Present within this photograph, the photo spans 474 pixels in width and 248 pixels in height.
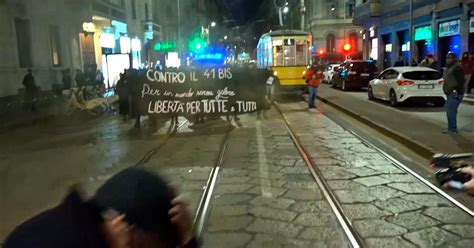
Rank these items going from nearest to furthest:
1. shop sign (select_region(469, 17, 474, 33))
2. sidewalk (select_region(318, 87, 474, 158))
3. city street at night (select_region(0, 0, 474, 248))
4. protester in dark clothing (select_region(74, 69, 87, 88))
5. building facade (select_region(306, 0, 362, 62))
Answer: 1. city street at night (select_region(0, 0, 474, 248))
2. sidewalk (select_region(318, 87, 474, 158))
3. shop sign (select_region(469, 17, 474, 33))
4. protester in dark clothing (select_region(74, 69, 87, 88))
5. building facade (select_region(306, 0, 362, 62))

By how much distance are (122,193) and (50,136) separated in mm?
12754

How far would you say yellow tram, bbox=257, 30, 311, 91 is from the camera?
24.6 meters

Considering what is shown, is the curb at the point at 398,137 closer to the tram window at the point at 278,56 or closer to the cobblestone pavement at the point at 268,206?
the cobblestone pavement at the point at 268,206

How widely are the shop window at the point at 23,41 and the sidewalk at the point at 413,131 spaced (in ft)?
47.3

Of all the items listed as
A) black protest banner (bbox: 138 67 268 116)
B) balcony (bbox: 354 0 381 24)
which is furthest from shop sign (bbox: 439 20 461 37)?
black protest banner (bbox: 138 67 268 116)

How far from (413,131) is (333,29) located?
56.2 meters

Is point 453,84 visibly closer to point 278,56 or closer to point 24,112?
point 278,56

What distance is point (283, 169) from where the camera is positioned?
27.9ft

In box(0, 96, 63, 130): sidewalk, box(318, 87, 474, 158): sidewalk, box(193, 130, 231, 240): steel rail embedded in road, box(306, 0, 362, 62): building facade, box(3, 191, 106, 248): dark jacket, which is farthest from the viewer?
box(306, 0, 362, 62): building facade

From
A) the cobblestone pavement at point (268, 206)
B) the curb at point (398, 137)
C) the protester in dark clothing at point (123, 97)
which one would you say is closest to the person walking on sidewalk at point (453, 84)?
the curb at point (398, 137)

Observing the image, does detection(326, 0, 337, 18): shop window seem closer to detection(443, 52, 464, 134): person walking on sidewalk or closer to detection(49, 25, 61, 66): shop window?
detection(49, 25, 61, 66): shop window

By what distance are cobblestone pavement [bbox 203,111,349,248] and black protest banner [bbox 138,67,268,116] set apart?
174 inches

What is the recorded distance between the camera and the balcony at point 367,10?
3778 centimetres

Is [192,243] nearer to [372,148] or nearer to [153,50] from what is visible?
[372,148]
